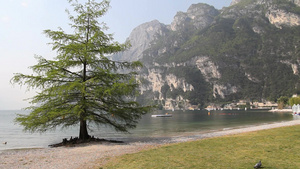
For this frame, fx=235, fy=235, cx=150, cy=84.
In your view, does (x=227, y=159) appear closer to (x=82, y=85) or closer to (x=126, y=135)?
(x=82, y=85)

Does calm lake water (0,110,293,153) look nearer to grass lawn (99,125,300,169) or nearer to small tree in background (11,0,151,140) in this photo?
small tree in background (11,0,151,140)

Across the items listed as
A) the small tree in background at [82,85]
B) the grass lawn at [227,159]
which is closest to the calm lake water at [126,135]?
the small tree in background at [82,85]

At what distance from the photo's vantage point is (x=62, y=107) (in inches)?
785

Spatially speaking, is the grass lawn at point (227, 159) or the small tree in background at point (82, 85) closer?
the grass lawn at point (227, 159)

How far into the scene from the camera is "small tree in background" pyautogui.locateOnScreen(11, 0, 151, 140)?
63.3ft

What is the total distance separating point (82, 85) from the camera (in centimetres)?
1912

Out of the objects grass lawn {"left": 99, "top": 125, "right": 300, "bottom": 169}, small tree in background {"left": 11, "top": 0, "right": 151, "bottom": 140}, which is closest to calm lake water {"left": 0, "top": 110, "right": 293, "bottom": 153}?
small tree in background {"left": 11, "top": 0, "right": 151, "bottom": 140}

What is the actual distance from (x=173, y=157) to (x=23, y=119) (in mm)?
A: 13705

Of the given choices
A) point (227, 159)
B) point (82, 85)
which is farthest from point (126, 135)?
point (227, 159)

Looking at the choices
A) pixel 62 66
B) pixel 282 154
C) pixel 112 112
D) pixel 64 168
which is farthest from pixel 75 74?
pixel 282 154

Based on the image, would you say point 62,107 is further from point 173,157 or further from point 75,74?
point 173,157

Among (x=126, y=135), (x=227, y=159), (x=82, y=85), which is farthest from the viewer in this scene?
(x=126, y=135)

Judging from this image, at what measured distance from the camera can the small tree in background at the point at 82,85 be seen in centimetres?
1928

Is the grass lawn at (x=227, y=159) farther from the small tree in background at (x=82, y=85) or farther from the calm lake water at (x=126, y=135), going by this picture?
the calm lake water at (x=126, y=135)
